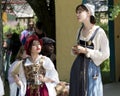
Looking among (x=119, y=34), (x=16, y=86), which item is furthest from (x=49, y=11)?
(x=16, y=86)

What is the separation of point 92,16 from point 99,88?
33.9 inches

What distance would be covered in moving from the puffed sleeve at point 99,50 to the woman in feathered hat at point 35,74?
0.55 m

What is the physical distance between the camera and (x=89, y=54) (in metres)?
5.55

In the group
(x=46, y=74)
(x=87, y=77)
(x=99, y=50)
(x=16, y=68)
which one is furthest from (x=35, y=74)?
(x=99, y=50)

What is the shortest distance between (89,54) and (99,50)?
15 centimetres

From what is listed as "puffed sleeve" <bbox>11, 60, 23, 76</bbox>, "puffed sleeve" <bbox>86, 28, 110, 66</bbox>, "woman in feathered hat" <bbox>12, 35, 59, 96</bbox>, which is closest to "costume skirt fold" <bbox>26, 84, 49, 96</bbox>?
"woman in feathered hat" <bbox>12, 35, 59, 96</bbox>

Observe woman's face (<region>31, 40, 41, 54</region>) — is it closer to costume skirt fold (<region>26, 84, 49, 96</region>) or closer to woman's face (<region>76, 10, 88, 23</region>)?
costume skirt fold (<region>26, 84, 49, 96</region>)

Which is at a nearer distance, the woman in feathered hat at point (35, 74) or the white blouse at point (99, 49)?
the white blouse at point (99, 49)

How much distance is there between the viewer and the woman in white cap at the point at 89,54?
5.58 meters

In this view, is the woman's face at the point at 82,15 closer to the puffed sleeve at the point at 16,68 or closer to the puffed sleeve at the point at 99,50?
the puffed sleeve at the point at 99,50

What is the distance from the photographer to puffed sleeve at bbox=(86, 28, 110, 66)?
5555 mm

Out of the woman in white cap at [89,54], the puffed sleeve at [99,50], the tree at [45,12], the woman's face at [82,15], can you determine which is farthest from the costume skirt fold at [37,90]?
the tree at [45,12]

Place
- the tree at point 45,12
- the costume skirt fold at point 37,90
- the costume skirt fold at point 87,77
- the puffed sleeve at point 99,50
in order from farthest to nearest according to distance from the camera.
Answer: the tree at point 45,12 < the costume skirt fold at point 37,90 < the costume skirt fold at point 87,77 < the puffed sleeve at point 99,50

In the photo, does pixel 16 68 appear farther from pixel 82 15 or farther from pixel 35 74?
pixel 82 15
